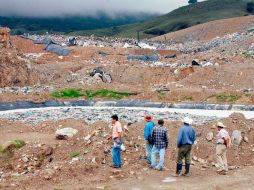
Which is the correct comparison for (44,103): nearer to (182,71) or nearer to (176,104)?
(176,104)

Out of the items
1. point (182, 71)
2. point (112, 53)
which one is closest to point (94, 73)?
point (182, 71)

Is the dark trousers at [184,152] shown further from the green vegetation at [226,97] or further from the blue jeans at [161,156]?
the green vegetation at [226,97]

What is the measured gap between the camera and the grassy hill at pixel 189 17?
487ft

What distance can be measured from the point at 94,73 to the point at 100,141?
931 inches

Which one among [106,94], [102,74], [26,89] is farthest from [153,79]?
[26,89]

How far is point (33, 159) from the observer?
822 inches

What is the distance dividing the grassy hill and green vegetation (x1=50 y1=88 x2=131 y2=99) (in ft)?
361

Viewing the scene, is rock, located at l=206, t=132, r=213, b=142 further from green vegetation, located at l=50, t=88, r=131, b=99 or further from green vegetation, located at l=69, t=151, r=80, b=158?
green vegetation, located at l=50, t=88, r=131, b=99

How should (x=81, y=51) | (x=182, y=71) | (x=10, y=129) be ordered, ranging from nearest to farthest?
1. (x=10, y=129)
2. (x=182, y=71)
3. (x=81, y=51)

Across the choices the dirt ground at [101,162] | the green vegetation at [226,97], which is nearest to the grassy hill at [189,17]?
the green vegetation at [226,97]

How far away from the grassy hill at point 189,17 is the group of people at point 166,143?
423 ft

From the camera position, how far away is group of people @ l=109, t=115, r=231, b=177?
17172 millimetres

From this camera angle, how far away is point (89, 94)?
3656 centimetres

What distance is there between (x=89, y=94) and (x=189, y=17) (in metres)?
127
